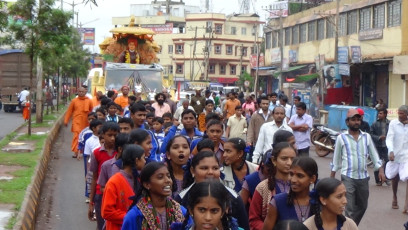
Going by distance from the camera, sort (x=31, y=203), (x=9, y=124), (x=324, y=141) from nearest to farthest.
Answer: (x=31, y=203)
(x=324, y=141)
(x=9, y=124)

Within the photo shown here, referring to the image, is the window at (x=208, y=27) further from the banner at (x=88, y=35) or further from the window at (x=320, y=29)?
the window at (x=320, y=29)

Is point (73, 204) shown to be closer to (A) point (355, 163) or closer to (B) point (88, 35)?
(A) point (355, 163)

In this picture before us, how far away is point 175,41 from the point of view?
3755 inches

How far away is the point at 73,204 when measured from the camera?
1274cm

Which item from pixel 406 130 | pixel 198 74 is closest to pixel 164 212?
pixel 406 130

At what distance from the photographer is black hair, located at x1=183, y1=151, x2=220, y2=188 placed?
5.79 meters

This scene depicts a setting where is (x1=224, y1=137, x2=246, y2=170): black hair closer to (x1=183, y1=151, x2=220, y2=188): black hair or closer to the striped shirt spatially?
(x1=183, y1=151, x2=220, y2=188): black hair

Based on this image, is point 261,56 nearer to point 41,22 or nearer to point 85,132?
point 41,22

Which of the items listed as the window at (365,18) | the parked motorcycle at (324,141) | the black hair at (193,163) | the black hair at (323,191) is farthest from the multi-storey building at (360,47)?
the black hair at (323,191)

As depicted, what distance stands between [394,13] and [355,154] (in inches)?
1169

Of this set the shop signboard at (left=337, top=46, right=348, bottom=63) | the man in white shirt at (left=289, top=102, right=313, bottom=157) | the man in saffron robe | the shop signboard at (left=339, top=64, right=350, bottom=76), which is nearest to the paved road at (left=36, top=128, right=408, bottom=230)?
the man in saffron robe

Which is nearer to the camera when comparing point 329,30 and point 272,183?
point 272,183

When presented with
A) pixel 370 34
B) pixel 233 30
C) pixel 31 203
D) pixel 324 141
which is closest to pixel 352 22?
pixel 370 34

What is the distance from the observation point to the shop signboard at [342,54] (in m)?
43.0
